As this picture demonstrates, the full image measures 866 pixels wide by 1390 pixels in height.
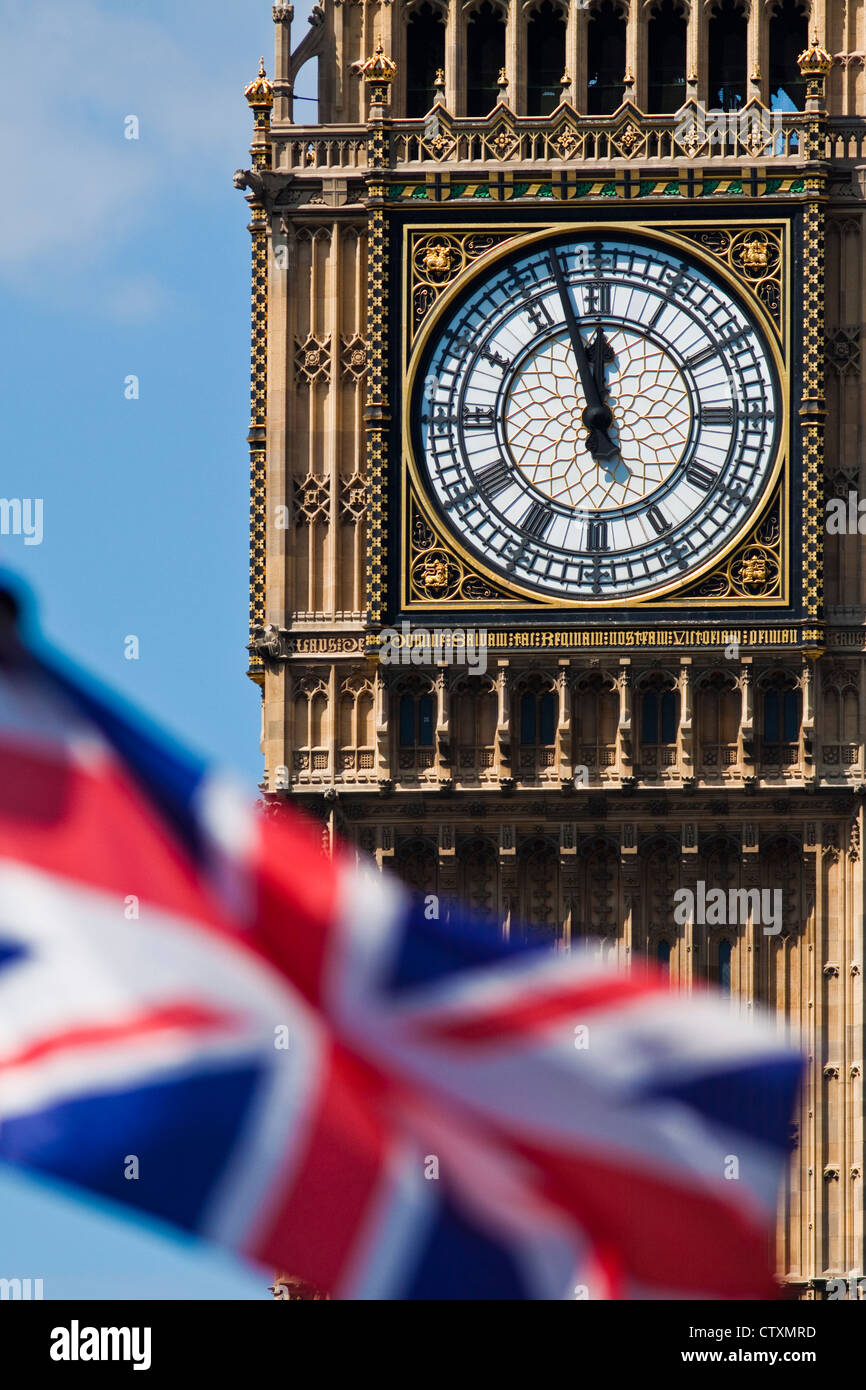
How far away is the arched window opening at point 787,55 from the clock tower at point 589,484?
1.9 inches

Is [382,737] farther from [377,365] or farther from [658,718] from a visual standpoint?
[377,365]

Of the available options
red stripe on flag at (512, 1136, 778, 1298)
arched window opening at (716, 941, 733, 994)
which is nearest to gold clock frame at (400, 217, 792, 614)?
arched window opening at (716, 941, 733, 994)

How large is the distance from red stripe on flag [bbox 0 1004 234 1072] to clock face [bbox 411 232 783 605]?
25662 millimetres

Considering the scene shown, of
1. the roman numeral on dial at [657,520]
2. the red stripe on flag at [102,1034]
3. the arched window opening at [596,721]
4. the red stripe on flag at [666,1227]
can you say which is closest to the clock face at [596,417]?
the roman numeral on dial at [657,520]

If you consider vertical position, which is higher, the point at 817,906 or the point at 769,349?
the point at 769,349

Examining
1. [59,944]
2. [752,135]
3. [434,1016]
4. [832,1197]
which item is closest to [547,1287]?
[434,1016]

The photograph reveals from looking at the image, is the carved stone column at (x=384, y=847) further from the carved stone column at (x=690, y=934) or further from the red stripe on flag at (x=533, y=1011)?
the red stripe on flag at (x=533, y=1011)

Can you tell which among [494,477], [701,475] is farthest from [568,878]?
[701,475]

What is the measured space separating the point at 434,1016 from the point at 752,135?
27.4m

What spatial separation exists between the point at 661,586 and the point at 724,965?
15.1 ft

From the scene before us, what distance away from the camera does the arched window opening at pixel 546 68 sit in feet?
164

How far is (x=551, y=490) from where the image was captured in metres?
48.3

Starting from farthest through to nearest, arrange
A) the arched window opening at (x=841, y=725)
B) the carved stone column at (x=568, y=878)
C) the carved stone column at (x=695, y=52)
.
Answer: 1. the carved stone column at (x=695, y=52)
2. the arched window opening at (x=841, y=725)
3. the carved stone column at (x=568, y=878)

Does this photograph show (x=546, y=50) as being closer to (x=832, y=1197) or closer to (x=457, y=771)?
(x=457, y=771)
